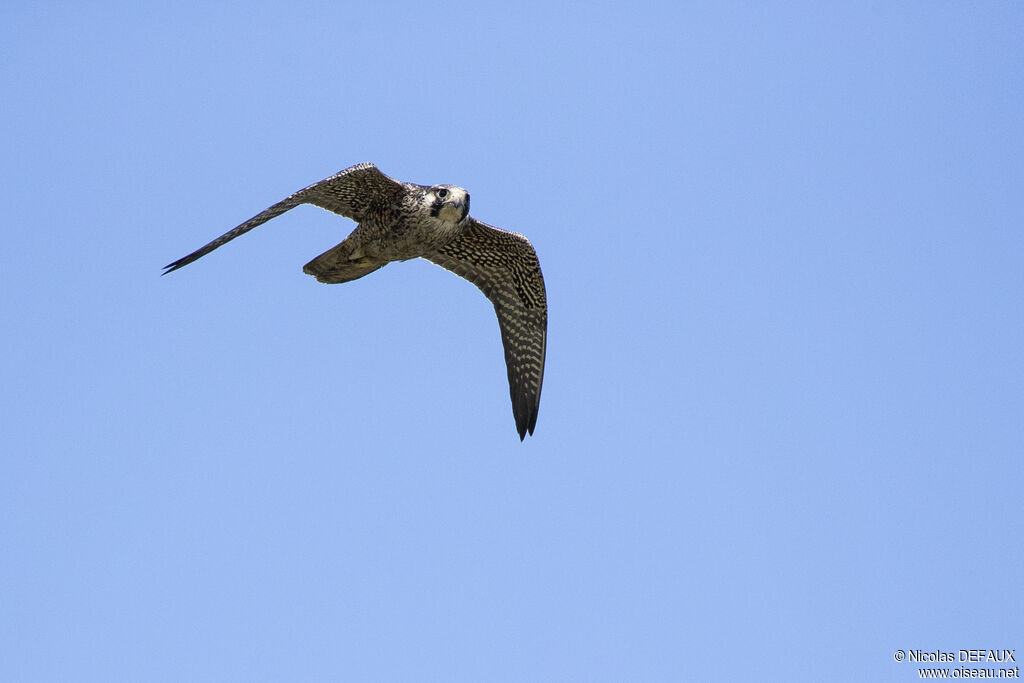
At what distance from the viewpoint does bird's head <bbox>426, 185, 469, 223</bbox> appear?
12.9 metres

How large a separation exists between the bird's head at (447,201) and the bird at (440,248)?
0.01 m

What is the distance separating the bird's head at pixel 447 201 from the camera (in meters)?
12.9

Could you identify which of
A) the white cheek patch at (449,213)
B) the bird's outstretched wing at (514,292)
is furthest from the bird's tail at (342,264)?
the bird's outstretched wing at (514,292)

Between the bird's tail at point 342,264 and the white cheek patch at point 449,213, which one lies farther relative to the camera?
the bird's tail at point 342,264

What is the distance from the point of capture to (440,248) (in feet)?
46.6

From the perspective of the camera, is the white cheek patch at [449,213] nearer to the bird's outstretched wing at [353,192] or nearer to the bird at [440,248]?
the bird at [440,248]

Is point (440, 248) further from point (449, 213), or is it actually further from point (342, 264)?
point (342, 264)

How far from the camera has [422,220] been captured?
42.8 feet

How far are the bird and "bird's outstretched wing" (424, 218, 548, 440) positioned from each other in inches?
0.5

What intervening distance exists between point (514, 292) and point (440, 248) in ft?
4.92

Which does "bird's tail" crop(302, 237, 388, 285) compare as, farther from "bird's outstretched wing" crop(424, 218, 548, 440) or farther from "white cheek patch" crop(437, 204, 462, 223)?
"bird's outstretched wing" crop(424, 218, 548, 440)

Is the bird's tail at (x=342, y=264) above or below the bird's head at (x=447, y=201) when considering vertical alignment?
below

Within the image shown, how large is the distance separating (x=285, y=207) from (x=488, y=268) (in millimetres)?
4022

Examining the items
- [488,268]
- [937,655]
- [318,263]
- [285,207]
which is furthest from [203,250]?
[937,655]
